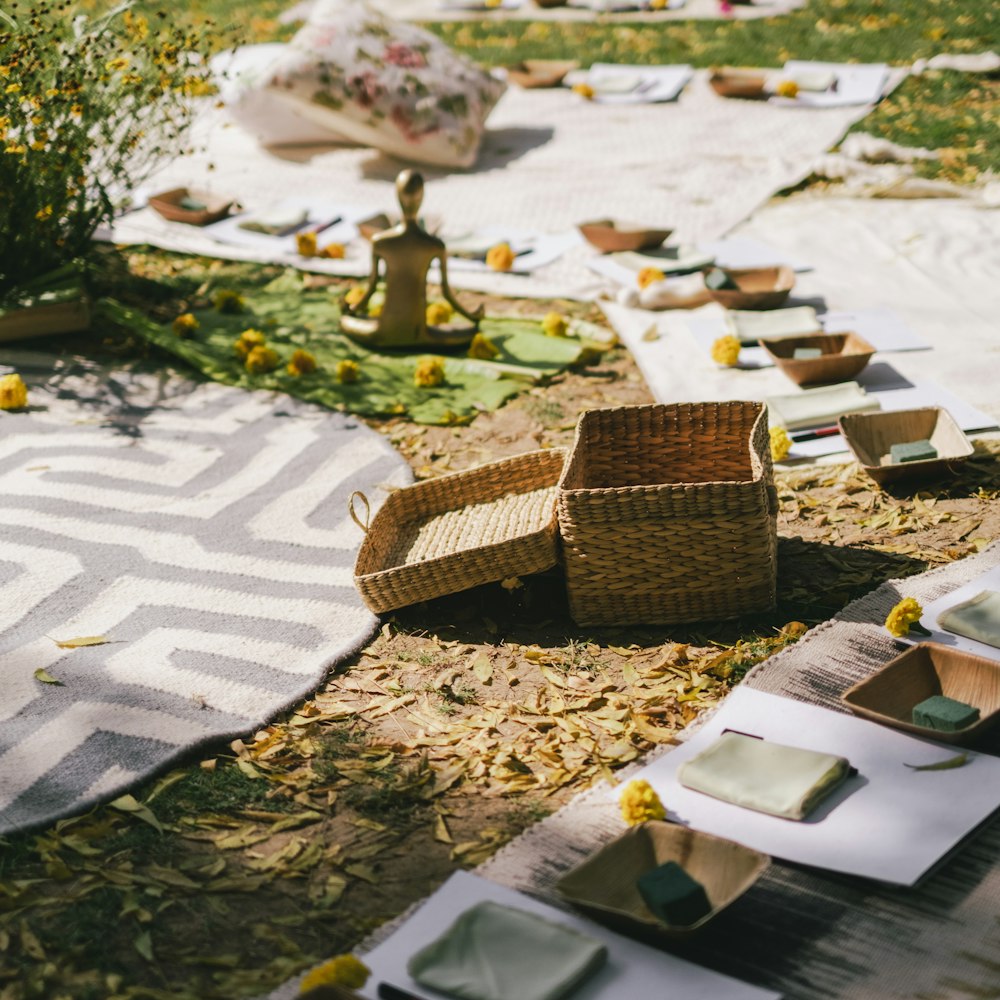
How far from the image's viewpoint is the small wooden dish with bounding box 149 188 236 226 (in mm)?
5874

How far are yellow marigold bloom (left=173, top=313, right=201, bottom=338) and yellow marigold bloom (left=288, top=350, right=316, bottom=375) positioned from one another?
506 mm

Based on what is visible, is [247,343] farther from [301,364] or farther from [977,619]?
[977,619]

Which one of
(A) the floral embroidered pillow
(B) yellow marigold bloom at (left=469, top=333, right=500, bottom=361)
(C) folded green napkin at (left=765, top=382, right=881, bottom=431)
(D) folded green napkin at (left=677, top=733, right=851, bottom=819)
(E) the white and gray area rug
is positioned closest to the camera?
(D) folded green napkin at (left=677, top=733, right=851, bottom=819)

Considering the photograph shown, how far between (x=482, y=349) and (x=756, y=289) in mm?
1174

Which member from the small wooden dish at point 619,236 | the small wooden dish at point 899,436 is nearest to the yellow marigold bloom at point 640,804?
the small wooden dish at point 899,436

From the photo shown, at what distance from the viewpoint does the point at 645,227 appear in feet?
17.4

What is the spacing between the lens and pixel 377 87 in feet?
21.0

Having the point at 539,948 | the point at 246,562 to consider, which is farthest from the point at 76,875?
the point at 246,562

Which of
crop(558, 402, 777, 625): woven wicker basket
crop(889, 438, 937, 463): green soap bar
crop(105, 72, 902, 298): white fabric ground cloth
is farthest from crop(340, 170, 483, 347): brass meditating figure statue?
crop(889, 438, 937, 463): green soap bar

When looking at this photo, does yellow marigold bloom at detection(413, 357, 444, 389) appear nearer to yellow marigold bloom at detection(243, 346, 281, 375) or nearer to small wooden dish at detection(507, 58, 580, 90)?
yellow marigold bloom at detection(243, 346, 281, 375)

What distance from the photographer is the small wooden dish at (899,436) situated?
11.4ft

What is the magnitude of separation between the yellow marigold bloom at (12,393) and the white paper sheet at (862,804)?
8.90ft

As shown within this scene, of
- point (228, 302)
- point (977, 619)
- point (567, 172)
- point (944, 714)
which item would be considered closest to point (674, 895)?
point (944, 714)

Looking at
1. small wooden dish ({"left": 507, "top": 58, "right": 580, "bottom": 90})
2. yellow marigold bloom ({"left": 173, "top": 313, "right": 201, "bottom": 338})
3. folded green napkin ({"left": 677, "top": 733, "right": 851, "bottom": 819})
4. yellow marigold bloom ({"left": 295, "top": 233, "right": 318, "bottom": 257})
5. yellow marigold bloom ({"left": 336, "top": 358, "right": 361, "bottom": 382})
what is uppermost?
small wooden dish ({"left": 507, "top": 58, "right": 580, "bottom": 90})
